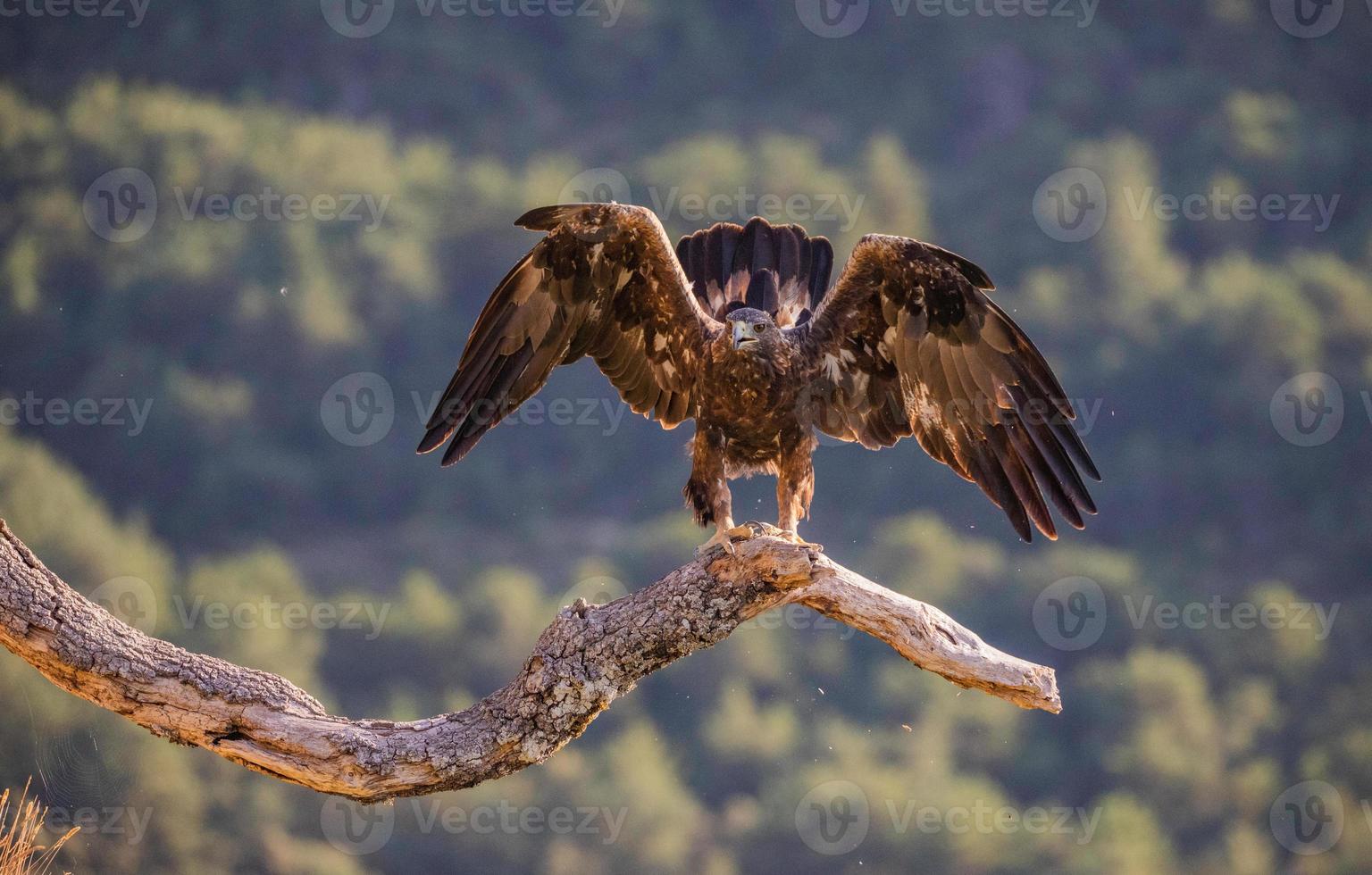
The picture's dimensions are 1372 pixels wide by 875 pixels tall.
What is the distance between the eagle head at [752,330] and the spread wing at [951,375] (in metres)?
0.30

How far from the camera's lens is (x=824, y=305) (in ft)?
22.0

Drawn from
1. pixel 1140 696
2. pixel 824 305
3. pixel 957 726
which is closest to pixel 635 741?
pixel 957 726

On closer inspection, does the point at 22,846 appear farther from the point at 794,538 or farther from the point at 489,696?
the point at 794,538

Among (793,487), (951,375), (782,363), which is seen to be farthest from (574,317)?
(951,375)

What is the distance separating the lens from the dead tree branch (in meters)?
5.33

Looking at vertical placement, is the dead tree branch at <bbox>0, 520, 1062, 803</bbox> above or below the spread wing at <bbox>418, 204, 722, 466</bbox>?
below

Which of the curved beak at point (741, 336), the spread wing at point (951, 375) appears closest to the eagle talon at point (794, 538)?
the spread wing at point (951, 375)

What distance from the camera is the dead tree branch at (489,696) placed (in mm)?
5332

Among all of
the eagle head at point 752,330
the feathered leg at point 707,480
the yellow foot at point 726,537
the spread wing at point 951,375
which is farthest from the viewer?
the feathered leg at point 707,480

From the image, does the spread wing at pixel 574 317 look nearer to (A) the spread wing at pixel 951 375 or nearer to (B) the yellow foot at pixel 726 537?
(A) the spread wing at pixel 951 375

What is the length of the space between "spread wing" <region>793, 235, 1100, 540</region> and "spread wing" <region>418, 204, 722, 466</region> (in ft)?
2.23

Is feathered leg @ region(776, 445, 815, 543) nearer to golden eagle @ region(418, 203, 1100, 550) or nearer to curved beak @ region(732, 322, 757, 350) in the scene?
golden eagle @ region(418, 203, 1100, 550)

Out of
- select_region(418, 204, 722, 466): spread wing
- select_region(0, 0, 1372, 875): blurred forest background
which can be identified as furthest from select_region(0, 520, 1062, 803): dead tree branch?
select_region(0, 0, 1372, 875): blurred forest background

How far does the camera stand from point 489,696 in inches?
216
